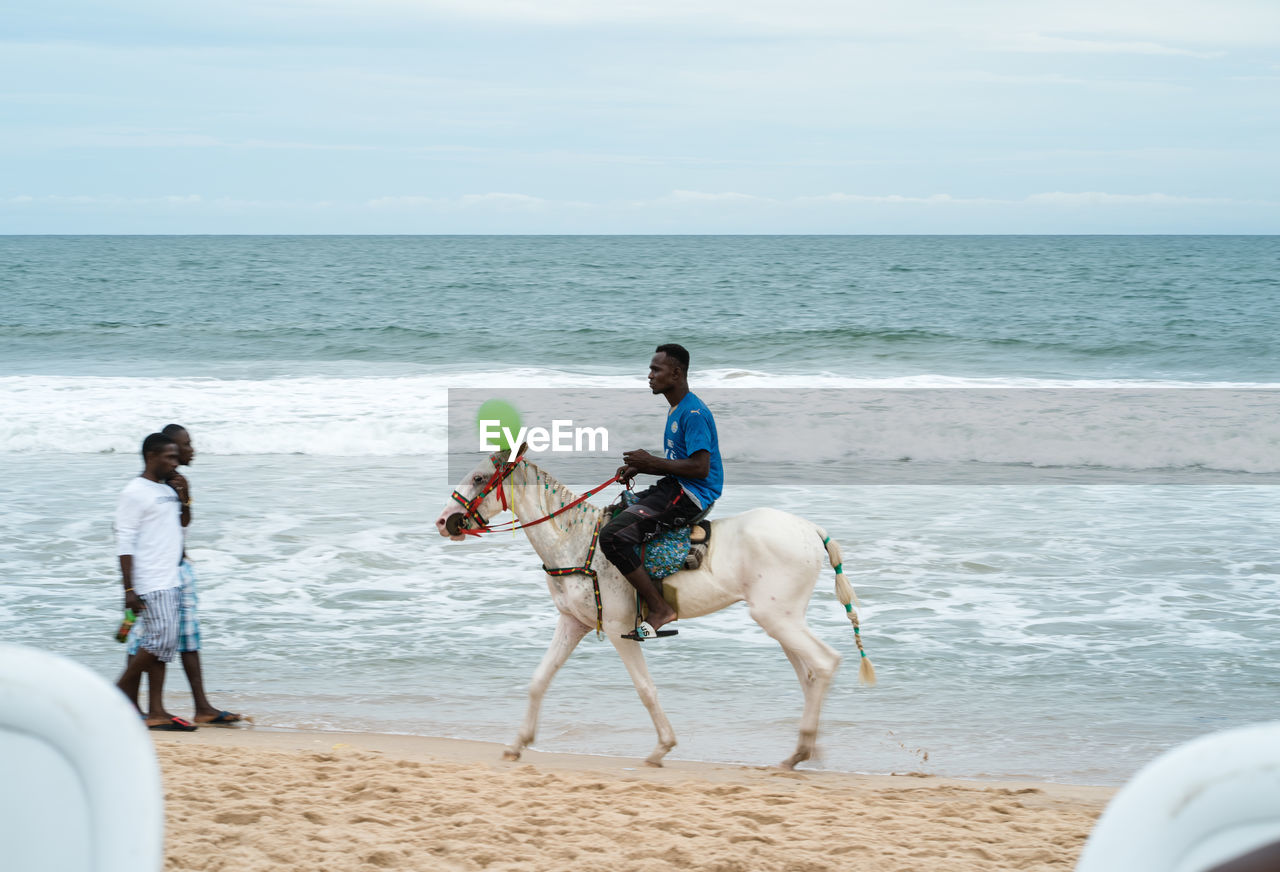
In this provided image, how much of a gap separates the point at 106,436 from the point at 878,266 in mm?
51975

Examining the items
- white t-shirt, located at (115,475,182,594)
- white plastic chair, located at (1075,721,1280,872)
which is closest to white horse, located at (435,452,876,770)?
white t-shirt, located at (115,475,182,594)

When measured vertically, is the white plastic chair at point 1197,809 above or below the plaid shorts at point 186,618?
above

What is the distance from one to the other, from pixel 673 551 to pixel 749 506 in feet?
22.3

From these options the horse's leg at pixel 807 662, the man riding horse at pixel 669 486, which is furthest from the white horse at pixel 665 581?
the man riding horse at pixel 669 486

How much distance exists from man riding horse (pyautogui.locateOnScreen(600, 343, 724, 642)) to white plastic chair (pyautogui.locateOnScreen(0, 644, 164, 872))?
4.34m

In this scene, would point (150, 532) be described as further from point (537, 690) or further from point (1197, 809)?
point (1197, 809)

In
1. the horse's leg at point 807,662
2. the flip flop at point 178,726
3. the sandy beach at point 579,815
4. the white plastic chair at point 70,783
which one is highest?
the white plastic chair at point 70,783

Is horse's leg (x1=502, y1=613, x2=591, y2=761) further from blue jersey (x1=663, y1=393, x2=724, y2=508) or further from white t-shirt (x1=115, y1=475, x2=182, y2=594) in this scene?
white t-shirt (x1=115, y1=475, x2=182, y2=594)

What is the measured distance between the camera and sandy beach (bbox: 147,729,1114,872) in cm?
460

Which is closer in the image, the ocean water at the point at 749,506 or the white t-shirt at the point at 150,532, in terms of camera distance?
the white t-shirt at the point at 150,532

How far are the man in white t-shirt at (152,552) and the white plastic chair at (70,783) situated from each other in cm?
499

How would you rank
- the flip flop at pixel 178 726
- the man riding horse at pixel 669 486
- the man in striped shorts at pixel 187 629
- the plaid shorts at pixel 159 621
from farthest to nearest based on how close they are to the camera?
the flip flop at pixel 178 726 < the man in striped shorts at pixel 187 629 < the plaid shorts at pixel 159 621 < the man riding horse at pixel 669 486

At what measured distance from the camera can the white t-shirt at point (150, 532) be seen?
6285mm

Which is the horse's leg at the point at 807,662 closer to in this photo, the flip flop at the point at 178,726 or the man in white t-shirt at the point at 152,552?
the man in white t-shirt at the point at 152,552
